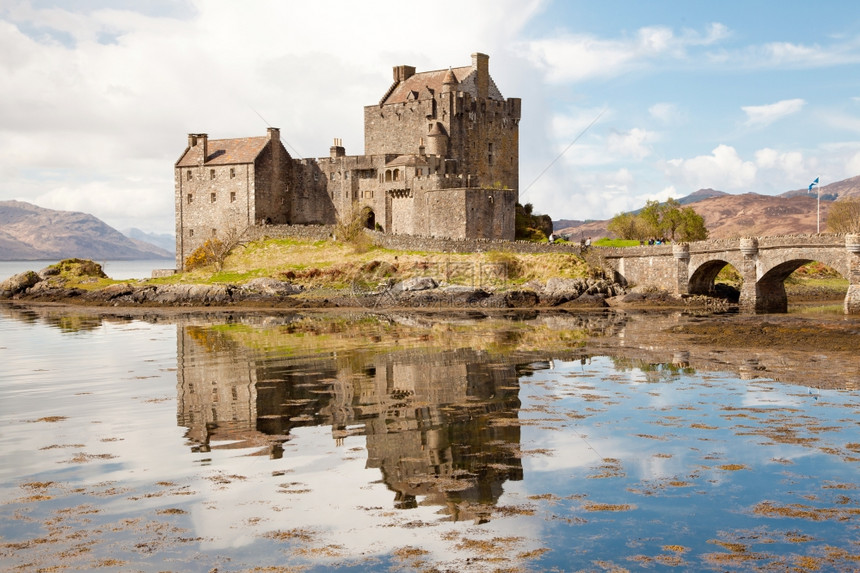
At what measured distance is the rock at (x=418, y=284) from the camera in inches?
2422

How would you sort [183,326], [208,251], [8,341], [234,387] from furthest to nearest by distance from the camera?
[208,251] < [183,326] < [8,341] < [234,387]

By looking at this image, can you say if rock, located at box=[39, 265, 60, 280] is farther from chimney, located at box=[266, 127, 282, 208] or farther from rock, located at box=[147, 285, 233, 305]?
chimney, located at box=[266, 127, 282, 208]

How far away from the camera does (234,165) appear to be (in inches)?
3036

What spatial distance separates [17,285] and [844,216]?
84.2 meters

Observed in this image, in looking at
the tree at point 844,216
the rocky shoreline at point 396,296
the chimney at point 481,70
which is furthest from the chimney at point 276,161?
the tree at point 844,216

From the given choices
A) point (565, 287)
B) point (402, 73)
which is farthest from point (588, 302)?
point (402, 73)

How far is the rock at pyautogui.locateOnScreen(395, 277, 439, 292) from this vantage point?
61.5 meters

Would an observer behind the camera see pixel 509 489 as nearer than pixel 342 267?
Yes

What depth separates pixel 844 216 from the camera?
92.0 meters

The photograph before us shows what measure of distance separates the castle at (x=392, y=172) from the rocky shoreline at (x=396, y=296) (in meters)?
8.45

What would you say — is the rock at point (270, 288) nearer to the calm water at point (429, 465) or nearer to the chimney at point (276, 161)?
the chimney at point (276, 161)

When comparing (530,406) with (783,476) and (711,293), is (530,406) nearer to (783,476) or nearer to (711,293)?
(783,476)

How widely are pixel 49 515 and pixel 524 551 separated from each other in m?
7.95

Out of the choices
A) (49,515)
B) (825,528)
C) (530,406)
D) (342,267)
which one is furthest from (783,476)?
(342,267)
